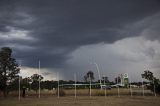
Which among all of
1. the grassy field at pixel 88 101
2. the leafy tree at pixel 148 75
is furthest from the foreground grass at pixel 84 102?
the leafy tree at pixel 148 75

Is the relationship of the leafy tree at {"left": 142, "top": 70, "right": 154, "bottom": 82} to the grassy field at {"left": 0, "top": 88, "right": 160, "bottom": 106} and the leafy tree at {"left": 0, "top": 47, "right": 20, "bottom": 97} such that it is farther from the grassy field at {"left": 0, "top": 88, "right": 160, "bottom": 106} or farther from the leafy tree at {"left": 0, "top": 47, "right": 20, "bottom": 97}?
the leafy tree at {"left": 0, "top": 47, "right": 20, "bottom": 97}

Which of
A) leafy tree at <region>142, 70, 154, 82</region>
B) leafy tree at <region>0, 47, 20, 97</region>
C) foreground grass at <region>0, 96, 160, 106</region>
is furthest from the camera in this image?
leafy tree at <region>142, 70, 154, 82</region>

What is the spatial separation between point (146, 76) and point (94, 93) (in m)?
27.5

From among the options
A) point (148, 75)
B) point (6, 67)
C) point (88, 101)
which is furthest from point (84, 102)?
point (148, 75)

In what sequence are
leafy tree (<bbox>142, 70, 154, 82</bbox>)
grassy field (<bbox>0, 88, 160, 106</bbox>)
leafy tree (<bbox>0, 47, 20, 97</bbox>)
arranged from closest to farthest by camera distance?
grassy field (<bbox>0, 88, 160, 106</bbox>), leafy tree (<bbox>0, 47, 20, 97</bbox>), leafy tree (<bbox>142, 70, 154, 82</bbox>)

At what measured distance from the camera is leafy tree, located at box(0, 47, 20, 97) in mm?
53844

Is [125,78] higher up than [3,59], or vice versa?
[3,59]

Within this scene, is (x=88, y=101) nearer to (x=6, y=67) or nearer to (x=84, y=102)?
(x=84, y=102)

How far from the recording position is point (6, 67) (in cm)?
5459

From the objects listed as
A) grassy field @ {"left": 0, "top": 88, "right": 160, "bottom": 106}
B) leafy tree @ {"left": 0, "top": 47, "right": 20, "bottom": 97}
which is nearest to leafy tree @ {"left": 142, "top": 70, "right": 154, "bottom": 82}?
grassy field @ {"left": 0, "top": 88, "right": 160, "bottom": 106}

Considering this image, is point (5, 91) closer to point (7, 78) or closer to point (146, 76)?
point (7, 78)

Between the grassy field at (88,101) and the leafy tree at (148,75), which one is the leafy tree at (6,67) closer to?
the grassy field at (88,101)

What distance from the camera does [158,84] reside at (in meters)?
59.8

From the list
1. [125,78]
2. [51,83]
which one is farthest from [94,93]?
[51,83]
